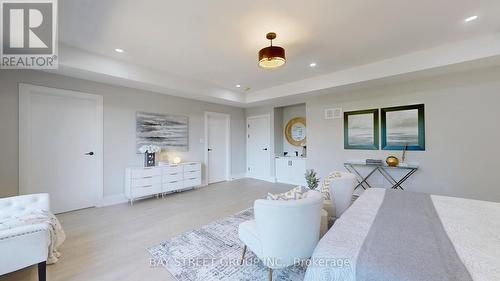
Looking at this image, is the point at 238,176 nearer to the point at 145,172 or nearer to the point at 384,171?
the point at 145,172

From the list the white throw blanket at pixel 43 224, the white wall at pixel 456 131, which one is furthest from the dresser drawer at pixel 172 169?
the white wall at pixel 456 131

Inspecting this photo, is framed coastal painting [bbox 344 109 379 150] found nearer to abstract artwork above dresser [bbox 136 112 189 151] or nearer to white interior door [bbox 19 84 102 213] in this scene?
abstract artwork above dresser [bbox 136 112 189 151]

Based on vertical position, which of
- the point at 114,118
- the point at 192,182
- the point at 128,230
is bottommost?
the point at 128,230

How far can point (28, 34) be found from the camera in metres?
2.36

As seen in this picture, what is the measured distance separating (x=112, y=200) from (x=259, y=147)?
391cm

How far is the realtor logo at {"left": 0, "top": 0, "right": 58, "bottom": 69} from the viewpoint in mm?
2008

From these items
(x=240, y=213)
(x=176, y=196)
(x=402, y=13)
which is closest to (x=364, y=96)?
(x=402, y=13)

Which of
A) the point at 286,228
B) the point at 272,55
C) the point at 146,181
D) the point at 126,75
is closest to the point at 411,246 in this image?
the point at 286,228

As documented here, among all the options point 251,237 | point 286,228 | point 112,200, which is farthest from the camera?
point 112,200

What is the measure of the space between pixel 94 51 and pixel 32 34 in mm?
673

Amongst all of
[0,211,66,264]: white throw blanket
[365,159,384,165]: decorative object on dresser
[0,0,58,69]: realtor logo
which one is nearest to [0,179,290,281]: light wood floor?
[0,211,66,264]: white throw blanket

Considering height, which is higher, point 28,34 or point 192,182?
point 28,34

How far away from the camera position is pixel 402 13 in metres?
2.12

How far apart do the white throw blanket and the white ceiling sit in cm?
207
